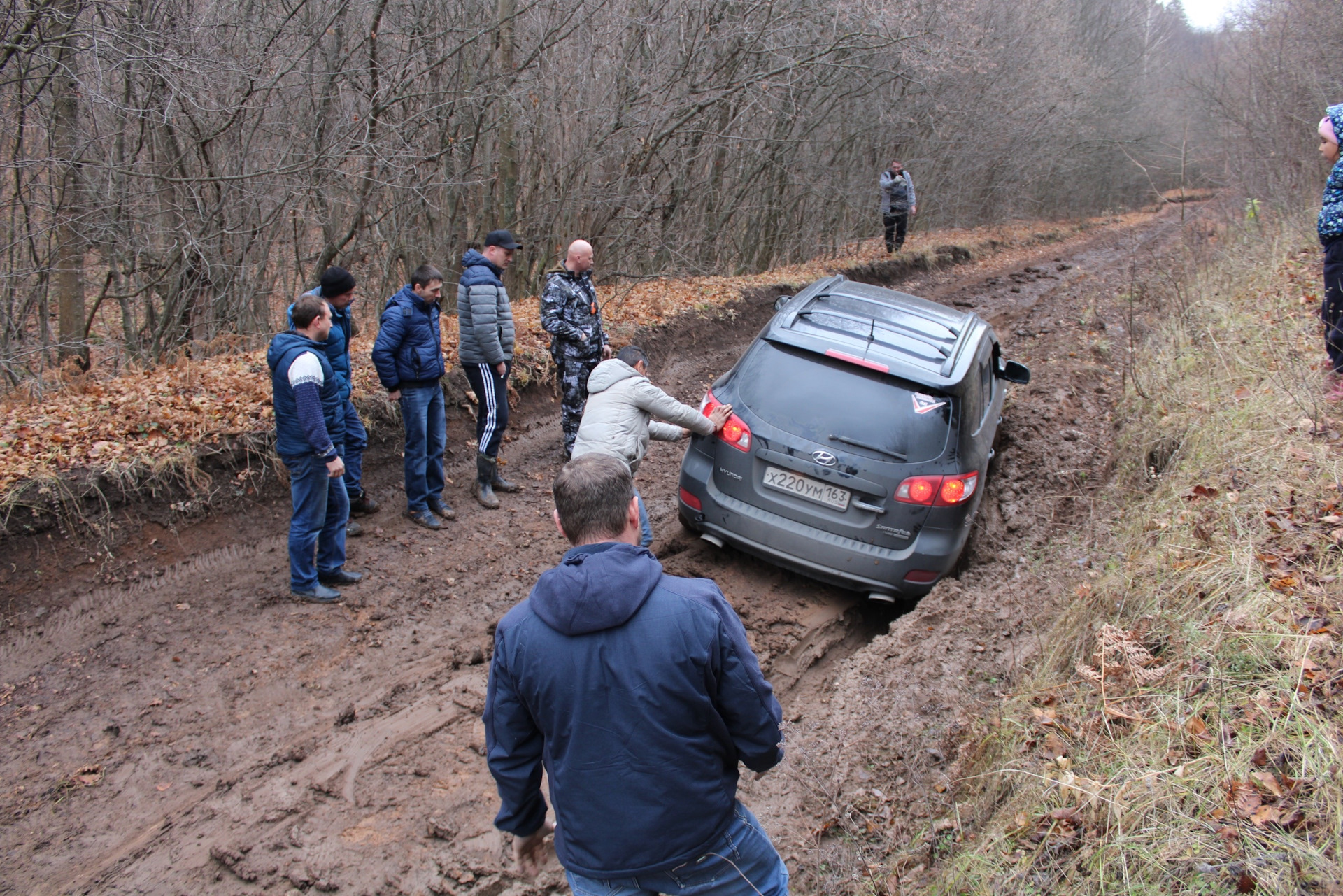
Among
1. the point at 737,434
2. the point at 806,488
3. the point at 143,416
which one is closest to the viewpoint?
the point at 806,488

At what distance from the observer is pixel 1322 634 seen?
3.17m

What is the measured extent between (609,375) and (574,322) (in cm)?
194

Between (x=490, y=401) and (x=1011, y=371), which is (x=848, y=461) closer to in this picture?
(x=1011, y=371)

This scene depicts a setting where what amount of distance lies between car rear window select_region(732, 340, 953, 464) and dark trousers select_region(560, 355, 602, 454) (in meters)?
2.16

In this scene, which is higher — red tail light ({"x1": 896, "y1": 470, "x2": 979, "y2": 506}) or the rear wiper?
the rear wiper

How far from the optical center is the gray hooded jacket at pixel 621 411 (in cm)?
493

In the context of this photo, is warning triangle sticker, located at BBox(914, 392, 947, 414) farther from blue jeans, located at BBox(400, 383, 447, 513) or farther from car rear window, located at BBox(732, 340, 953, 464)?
blue jeans, located at BBox(400, 383, 447, 513)

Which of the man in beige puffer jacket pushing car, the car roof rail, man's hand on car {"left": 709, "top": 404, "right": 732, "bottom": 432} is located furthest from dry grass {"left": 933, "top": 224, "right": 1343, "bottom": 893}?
the man in beige puffer jacket pushing car

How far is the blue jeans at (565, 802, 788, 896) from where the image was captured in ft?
6.49

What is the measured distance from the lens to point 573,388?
7.05m

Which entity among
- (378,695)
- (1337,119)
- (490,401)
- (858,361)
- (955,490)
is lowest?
(378,695)

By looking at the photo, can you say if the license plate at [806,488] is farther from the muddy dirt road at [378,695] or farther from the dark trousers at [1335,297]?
the dark trousers at [1335,297]

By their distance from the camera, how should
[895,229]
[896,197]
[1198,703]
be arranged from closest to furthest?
[1198,703], [896,197], [895,229]

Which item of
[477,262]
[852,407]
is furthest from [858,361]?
[477,262]
